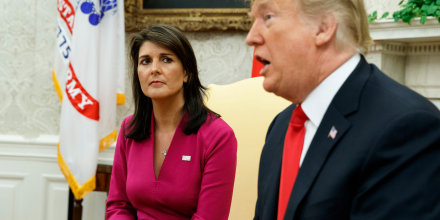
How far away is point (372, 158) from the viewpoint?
41.4 inches

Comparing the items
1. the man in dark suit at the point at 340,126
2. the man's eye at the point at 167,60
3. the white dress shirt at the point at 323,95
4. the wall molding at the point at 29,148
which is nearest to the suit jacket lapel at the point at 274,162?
the man in dark suit at the point at 340,126

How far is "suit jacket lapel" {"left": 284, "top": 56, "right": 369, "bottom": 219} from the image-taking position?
1142 millimetres

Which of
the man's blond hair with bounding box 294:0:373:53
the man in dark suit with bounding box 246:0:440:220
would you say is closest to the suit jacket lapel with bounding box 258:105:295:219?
the man in dark suit with bounding box 246:0:440:220

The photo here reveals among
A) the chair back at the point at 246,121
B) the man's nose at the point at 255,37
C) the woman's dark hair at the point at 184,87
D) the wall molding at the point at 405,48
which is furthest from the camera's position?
the wall molding at the point at 405,48

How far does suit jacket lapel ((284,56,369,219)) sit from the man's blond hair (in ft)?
0.22

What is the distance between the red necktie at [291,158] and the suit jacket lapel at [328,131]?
0.08 metres

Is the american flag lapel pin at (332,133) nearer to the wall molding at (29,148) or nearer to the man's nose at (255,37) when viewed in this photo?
the man's nose at (255,37)

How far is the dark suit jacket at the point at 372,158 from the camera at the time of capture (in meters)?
1.00

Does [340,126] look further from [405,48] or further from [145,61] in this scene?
[405,48]

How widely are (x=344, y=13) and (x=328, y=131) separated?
0.26 metres

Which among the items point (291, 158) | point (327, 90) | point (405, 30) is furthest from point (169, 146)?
point (405, 30)

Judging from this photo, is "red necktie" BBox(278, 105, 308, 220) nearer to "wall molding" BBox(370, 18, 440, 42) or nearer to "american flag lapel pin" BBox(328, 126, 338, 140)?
"american flag lapel pin" BBox(328, 126, 338, 140)

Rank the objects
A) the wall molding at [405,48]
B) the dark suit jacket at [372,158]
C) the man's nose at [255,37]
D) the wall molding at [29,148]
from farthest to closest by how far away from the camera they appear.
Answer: the wall molding at [29,148]
the wall molding at [405,48]
the man's nose at [255,37]
the dark suit jacket at [372,158]

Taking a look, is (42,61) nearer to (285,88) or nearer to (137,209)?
(137,209)
